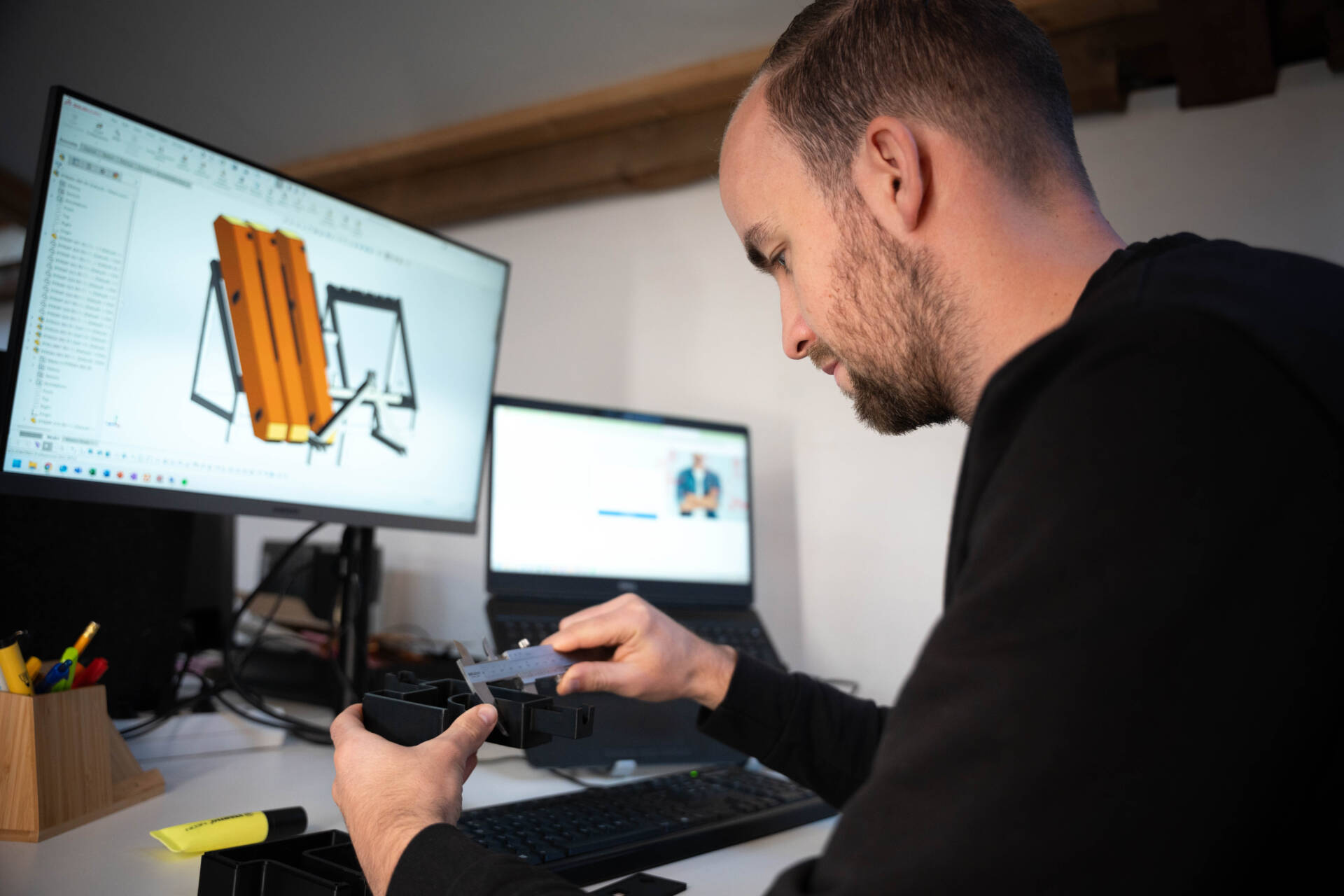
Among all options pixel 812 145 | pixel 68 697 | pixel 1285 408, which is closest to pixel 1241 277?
pixel 1285 408

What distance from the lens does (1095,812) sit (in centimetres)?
35

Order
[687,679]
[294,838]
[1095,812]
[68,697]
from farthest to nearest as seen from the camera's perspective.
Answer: [687,679], [68,697], [294,838], [1095,812]

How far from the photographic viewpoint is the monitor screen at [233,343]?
0.87m

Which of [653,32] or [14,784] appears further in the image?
[653,32]

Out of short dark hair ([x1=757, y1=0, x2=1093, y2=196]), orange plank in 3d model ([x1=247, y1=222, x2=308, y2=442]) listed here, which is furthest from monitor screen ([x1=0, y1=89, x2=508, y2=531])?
short dark hair ([x1=757, y1=0, x2=1093, y2=196])

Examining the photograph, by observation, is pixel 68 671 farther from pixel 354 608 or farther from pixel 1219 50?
pixel 1219 50

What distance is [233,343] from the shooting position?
103cm

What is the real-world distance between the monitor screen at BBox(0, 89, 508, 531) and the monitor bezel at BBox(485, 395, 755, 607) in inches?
3.1

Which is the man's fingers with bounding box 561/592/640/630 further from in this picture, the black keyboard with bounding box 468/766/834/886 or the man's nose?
the man's nose

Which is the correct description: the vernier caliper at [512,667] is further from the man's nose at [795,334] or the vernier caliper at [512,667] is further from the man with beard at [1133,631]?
the man's nose at [795,334]

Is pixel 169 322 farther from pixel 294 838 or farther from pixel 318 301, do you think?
pixel 294 838

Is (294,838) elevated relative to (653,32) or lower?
lower

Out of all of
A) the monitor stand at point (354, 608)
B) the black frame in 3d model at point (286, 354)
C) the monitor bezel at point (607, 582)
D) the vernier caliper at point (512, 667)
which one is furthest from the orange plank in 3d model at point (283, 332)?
the vernier caliper at point (512, 667)

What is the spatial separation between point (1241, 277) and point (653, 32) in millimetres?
1472
